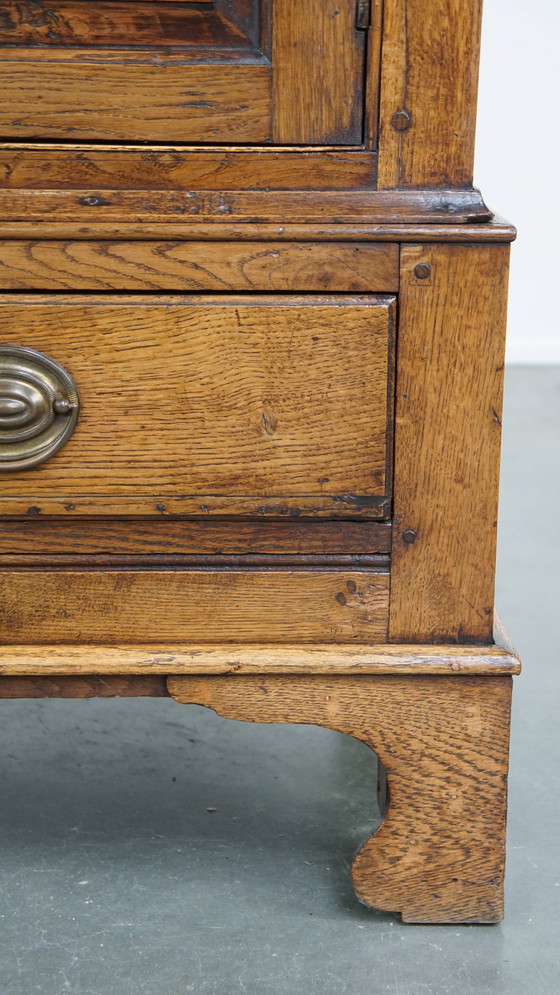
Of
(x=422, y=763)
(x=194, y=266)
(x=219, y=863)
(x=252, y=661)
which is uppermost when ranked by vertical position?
(x=194, y=266)

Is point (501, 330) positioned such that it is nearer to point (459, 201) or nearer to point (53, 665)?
point (459, 201)

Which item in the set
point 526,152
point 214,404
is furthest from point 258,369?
point 526,152

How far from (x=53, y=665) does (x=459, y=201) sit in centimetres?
66

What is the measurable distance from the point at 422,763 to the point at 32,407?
1.90 feet

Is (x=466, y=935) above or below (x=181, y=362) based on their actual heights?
below

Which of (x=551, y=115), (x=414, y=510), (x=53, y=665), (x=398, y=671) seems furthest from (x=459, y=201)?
(x=551, y=115)

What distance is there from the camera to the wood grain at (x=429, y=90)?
1171 mm

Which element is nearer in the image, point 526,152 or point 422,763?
point 422,763

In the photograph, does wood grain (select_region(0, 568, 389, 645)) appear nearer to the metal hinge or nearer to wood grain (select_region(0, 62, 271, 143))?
wood grain (select_region(0, 62, 271, 143))

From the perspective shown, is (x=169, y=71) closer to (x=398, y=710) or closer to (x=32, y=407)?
(x=32, y=407)

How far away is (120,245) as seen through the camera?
1.18 metres

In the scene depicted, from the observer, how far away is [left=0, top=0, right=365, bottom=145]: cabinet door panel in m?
1.18

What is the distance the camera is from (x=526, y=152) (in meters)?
4.59

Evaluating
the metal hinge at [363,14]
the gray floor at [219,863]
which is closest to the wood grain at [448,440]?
the metal hinge at [363,14]
